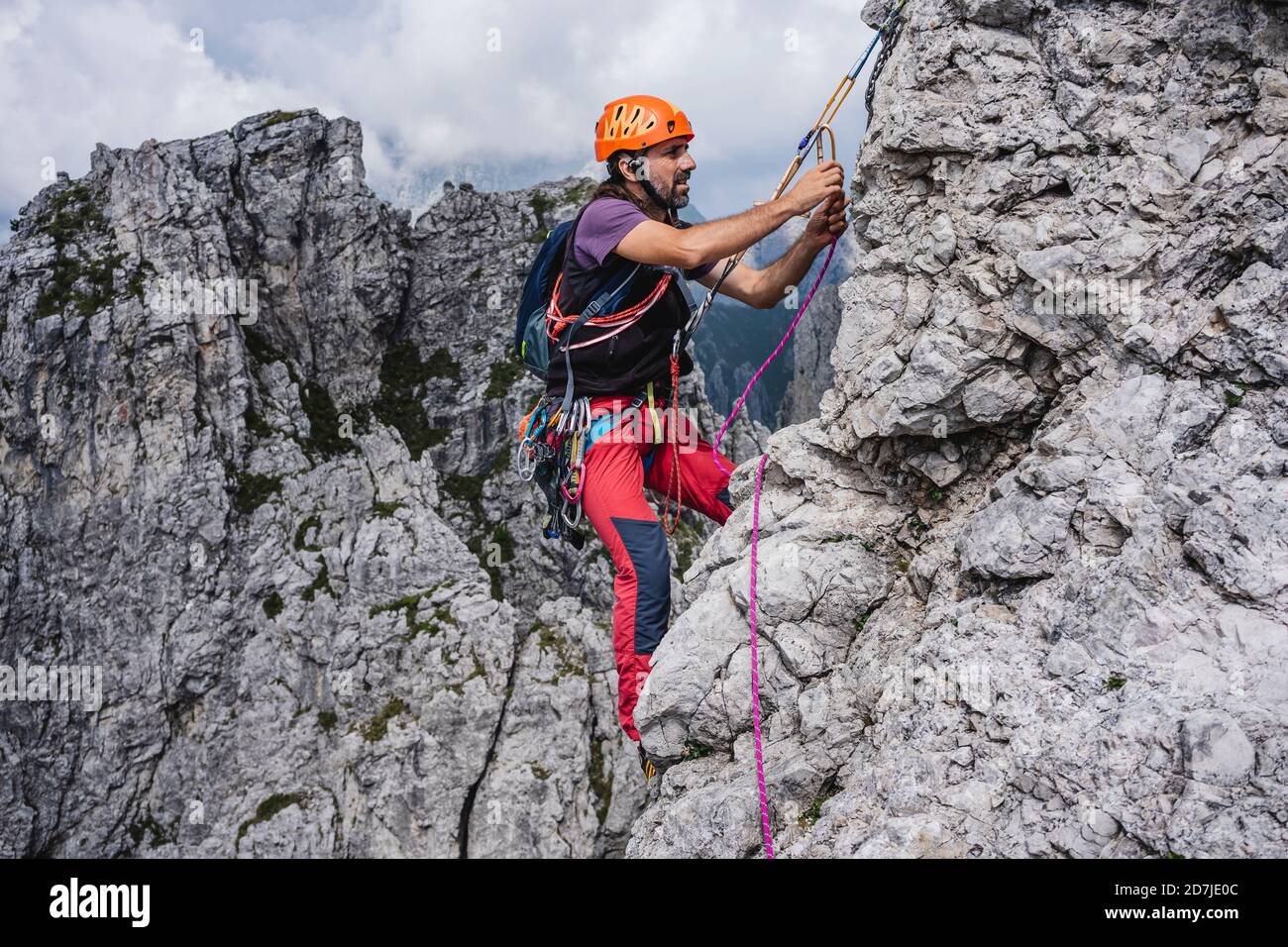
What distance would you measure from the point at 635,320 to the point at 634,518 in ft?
6.58

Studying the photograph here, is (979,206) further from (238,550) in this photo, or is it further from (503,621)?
(238,550)

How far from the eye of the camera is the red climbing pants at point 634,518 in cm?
721

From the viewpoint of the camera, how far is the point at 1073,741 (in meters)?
4.20

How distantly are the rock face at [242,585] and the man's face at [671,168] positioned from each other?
39787 millimetres

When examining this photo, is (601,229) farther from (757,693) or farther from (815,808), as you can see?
(815,808)

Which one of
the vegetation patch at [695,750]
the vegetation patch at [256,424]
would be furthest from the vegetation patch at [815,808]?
the vegetation patch at [256,424]

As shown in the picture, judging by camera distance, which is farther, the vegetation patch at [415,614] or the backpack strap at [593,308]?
the vegetation patch at [415,614]

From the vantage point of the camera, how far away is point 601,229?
22.8 feet

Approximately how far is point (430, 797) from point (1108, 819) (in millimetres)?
44115

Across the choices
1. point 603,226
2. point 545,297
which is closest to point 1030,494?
point 603,226

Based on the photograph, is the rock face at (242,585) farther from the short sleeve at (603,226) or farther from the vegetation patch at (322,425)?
the short sleeve at (603,226)

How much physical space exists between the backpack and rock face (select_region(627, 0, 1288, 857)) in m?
2.30
